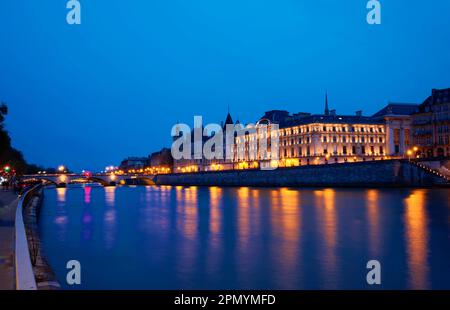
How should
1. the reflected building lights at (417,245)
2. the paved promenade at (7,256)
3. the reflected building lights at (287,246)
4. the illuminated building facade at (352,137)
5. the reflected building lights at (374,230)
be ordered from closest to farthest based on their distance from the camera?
the paved promenade at (7,256)
the reflected building lights at (417,245)
the reflected building lights at (287,246)
the reflected building lights at (374,230)
the illuminated building facade at (352,137)

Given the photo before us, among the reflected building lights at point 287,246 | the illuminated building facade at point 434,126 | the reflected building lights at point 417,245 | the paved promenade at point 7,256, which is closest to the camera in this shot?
the paved promenade at point 7,256

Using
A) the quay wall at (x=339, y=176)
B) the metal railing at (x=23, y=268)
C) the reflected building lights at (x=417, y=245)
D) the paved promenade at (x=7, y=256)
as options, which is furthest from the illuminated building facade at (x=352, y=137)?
the metal railing at (x=23, y=268)

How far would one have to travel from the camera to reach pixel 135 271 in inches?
525

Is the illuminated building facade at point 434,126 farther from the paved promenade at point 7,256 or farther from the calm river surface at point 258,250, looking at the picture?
the paved promenade at point 7,256

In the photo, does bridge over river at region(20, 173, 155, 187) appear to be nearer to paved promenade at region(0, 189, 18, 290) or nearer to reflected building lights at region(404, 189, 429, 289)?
reflected building lights at region(404, 189, 429, 289)

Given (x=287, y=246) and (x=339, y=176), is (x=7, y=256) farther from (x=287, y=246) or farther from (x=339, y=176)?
(x=339, y=176)

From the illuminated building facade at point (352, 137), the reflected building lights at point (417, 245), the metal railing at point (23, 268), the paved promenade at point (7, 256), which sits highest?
the illuminated building facade at point (352, 137)

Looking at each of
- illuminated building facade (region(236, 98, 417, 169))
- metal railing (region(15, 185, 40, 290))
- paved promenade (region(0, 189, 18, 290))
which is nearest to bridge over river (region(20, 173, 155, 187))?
illuminated building facade (region(236, 98, 417, 169))

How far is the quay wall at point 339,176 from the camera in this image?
55469 mm

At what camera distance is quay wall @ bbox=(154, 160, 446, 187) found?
5547 centimetres

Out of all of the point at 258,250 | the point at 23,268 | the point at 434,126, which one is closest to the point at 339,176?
the point at 434,126

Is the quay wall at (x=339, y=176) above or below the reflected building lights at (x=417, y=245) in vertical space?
above

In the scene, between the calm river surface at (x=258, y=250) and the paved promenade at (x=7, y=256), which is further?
the calm river surface at (x=258, y=250)
